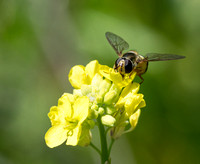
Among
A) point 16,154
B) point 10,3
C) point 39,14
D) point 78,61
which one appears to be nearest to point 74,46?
point 78,61

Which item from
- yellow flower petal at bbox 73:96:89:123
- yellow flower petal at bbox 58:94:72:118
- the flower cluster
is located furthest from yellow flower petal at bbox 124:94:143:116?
yellow flower petal at bbox 58:94:72:118

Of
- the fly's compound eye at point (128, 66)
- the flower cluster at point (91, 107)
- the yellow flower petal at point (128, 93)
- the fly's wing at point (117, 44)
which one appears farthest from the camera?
the fly's wing at point (117, 44)

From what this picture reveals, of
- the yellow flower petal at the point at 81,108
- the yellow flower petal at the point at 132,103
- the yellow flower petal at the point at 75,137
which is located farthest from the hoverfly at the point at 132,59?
the yellow flower petal at the point at 75,137

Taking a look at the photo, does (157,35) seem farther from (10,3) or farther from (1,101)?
(1,101)

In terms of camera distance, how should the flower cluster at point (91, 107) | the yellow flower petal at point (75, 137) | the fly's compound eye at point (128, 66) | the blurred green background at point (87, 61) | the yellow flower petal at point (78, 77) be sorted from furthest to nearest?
the blurred green background at point (87, 61) < the fly's compound eye at point (128, 66) < the yellow flower petal at point (78, 77) < the flower cluster at point (91, 107) < the yellow flower petal at point (75, 137)

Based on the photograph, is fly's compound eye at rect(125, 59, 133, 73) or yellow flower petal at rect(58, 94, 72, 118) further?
fly's compound eye at rect(125, 59, 133, 73)

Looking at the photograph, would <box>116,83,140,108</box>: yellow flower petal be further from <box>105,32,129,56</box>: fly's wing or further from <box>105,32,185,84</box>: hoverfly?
<box>105,32,129,56</box>: fly's wing

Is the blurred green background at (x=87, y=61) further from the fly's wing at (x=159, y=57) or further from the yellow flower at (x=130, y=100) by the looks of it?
the yellow flower at (x=130, y=100)
